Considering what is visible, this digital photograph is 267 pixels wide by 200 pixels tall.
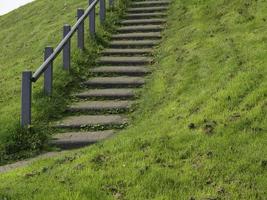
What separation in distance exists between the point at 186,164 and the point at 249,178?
3.18ft

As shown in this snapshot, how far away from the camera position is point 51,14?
2400 cm

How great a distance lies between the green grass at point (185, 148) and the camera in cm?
651

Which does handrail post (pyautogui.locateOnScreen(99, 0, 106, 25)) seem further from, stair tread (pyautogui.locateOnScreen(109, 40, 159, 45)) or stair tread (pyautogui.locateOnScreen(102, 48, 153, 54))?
stair tread (pyautogui.locateOnScreen(102, 48, 153, 54))

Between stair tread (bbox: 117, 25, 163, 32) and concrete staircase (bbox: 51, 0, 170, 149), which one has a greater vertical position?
stair tread (bbox: 117, 25, 163, 32)

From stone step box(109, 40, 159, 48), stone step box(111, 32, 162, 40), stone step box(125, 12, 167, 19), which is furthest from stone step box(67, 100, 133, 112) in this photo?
stone step box(125, 12, 167, 19)

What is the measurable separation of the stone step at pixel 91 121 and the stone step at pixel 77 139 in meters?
0.41

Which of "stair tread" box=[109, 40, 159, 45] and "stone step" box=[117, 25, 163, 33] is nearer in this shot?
"stair tread" box=[109, 40, 159, 45]

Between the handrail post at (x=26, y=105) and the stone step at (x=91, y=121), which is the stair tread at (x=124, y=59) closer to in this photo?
the stone step at (x=91, y=121)

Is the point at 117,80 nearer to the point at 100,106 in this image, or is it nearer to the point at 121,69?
the point at 121,69

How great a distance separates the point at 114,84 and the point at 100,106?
4.68 feet

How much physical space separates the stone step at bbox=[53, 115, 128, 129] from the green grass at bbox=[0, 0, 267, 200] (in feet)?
1.14

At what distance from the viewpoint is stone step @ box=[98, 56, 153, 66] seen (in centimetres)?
1408

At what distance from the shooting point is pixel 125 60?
14180 mm

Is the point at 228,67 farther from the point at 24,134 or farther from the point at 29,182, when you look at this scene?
the point at 29,182
